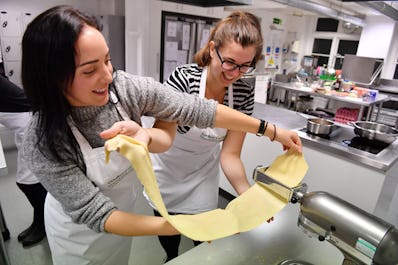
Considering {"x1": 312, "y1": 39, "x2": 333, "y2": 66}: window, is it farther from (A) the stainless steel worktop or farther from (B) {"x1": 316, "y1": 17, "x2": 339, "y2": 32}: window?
(A) the stainless steel worktop

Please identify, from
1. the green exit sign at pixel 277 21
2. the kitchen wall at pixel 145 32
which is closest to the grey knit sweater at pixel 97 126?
the kitchen wall at pixel 145 32

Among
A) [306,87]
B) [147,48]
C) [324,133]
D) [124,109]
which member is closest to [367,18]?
[306,87]

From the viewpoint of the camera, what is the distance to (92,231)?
2.95 feet

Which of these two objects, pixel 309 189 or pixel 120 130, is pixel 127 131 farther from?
pixel 309 189

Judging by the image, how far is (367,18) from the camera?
249 inches

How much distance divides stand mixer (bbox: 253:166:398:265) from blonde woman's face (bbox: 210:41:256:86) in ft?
1.72

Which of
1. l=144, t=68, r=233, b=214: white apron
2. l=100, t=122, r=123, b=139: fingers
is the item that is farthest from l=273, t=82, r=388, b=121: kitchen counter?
l=100, t=122, r=123, b=139: fingers

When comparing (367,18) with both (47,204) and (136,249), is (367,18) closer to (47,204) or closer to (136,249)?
(136,249)

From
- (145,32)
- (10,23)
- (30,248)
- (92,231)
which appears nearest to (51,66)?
(92,231)

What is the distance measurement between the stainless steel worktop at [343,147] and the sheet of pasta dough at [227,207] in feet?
2.22

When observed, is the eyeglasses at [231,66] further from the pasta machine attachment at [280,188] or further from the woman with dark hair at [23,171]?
the woman with dark hair at [23,171]

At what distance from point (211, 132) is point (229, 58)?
0.36 meters

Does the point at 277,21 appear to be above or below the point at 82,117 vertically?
above

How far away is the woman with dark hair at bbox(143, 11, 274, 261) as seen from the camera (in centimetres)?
106
